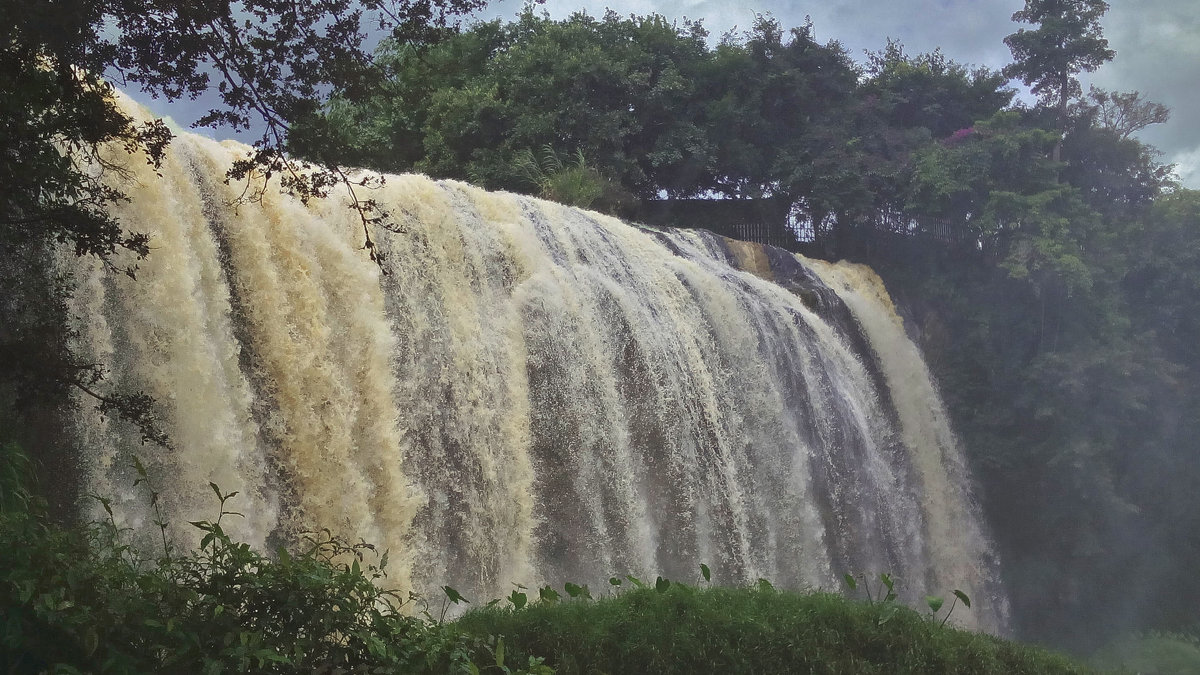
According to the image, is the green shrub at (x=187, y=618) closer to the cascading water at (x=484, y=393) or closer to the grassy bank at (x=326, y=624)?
the grassy bank at (x=326, y=624)

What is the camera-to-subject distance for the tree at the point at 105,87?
11.9 ft

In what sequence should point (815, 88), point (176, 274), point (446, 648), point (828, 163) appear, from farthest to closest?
1. point (815, 88)
2. point (828, 163)
3. point (176, 274)
4. point (446, 648)

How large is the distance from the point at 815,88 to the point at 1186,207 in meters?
6.47

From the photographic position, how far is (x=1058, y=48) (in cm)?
1859

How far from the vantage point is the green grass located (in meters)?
4.48

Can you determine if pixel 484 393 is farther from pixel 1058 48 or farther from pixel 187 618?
pixel 1058 48

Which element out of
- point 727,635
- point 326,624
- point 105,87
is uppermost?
point 105,87

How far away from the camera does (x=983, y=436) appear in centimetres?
1502

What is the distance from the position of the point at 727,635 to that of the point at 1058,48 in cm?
1711

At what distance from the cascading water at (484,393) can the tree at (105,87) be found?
105 centimetres

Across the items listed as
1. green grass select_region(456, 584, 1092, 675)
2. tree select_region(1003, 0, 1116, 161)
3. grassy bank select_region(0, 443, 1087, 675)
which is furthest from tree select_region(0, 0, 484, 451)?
tree select_region(1003, 0, 1116, 161)

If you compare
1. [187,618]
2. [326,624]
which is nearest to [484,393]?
[326,624]

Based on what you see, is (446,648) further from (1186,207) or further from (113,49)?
(1186,207)

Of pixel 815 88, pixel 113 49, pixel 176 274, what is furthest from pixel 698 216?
pixel 113 49
